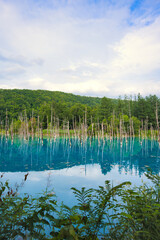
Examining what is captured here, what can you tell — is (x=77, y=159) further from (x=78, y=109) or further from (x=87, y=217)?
(x=78, y=109)

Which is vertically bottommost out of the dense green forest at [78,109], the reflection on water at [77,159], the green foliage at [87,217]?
the reflection on water at [77,159]

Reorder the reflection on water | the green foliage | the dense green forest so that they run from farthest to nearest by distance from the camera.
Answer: the dense green forest
the reflection on water
the green foliage

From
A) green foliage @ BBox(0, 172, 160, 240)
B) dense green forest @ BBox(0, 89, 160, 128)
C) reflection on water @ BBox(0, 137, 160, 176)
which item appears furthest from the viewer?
dense green forest @ BBox(0, 89, 160, 128)

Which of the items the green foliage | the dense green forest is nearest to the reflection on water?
the green foliage

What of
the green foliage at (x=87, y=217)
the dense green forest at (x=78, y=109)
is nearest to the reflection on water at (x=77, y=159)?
the green foliage at (x=87, y=217)

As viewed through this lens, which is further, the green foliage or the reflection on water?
the reflection on water

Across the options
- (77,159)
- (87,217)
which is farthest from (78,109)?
(87,217)

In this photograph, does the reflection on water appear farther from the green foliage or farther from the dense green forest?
the dense green forest

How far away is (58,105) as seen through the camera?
78750 mm

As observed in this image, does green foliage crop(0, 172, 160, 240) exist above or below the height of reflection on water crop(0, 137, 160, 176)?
above

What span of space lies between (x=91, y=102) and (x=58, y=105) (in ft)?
136

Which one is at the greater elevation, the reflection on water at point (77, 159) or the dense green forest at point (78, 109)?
the dense green forest at point (78, 109)

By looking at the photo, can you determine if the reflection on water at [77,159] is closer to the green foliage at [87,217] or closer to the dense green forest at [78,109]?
the green foliage at [87,217]

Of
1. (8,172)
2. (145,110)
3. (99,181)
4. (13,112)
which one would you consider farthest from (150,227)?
(13,112)
